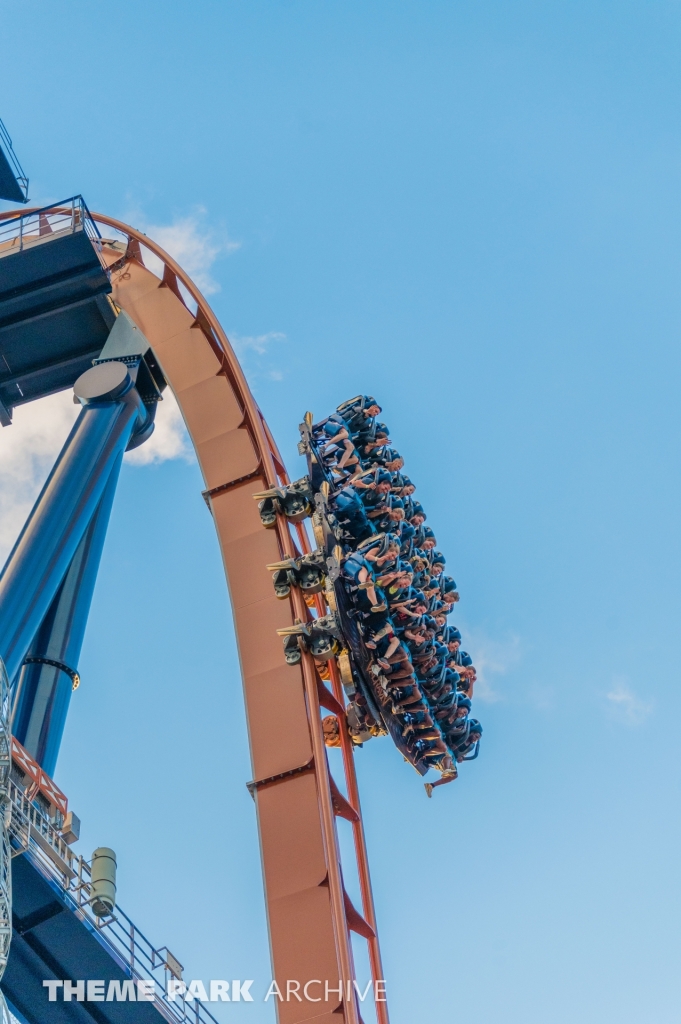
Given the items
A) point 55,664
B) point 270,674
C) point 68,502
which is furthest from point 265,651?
point 68,502

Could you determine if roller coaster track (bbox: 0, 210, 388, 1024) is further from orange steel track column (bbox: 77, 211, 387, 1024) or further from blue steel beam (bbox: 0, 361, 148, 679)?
blue steel beam (bbox: 0, 361, 148, 679)

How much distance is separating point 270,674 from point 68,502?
3.45 metres

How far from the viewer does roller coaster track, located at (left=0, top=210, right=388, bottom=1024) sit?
12.0m

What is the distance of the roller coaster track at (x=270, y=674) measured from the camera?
12.0 metres

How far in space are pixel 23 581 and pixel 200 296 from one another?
5.44m

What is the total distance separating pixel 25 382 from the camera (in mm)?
19750

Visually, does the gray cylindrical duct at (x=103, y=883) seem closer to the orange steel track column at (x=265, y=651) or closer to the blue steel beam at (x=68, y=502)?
the orange steel track column at (x=265, y=651)

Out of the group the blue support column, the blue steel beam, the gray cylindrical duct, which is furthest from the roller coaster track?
the blue support column

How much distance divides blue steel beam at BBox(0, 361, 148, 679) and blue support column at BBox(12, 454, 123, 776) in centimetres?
48

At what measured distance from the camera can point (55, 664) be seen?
15531mm

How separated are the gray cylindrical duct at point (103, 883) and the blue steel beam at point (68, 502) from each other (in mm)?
2110

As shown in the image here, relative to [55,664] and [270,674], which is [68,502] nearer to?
[55,664]

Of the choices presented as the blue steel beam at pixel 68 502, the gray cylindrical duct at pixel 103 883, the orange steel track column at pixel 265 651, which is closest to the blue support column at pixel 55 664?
the blue steel beam at pixel 68 502

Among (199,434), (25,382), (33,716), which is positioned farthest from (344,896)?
(25,382)
